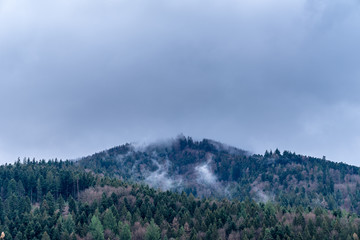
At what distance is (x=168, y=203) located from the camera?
191m

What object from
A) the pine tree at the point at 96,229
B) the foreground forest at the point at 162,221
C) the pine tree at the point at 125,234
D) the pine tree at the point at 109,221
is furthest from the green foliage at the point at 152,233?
the pine tree at the point at 96,229

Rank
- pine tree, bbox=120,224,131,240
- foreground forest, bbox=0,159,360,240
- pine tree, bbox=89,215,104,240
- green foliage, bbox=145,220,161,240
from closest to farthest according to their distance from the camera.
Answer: pine tree, bbox=120,224,131,240, pine tree, bbox=89,215,104,240, green foliage, bbox=145,220,161,240, foreground forest, bbox=0,159,360,240

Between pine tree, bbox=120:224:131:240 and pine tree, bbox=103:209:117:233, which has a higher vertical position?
pine tree, bbox=103:209:117:233

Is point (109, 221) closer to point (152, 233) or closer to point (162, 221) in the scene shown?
point (152, 233)

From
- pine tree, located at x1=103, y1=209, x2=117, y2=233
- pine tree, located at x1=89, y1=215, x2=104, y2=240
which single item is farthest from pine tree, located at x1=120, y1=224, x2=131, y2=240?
pine tree, located at x1=103, y1=209, x2=117, y2=233

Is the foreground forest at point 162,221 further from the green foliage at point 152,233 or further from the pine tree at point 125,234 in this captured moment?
the pine tree at point 125,234

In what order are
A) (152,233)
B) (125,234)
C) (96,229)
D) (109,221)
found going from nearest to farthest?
(125,234)
(152,233)
(96,229)
(109,221)

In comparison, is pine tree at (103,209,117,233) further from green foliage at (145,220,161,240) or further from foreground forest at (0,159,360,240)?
green foliage at (145,220,161,240)

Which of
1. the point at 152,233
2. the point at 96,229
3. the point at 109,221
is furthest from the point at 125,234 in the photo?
the point at 109,221

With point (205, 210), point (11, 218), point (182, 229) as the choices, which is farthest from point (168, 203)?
point (11, 218)

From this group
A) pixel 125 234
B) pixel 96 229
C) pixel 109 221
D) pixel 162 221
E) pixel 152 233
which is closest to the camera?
pixel 125 234

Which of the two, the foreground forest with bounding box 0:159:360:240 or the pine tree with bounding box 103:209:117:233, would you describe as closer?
the foreground forest with bounding box 0:159:360:240

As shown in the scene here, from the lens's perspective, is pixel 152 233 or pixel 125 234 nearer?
pixel 125 234

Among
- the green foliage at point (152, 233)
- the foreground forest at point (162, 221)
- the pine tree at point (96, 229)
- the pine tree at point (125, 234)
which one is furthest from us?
the foreground forest at point (162, 221)
